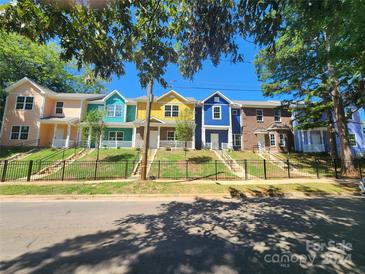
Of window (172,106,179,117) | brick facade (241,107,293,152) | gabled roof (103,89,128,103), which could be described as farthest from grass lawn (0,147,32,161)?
brick facade (241,107,293,152)

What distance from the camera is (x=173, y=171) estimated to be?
1512cm

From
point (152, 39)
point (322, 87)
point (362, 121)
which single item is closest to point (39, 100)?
point (152, 39)

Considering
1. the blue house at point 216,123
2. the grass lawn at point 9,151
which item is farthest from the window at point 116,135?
the blue house at point 216,123

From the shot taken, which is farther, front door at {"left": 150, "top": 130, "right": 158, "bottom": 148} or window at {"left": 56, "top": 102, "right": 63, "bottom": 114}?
window at {"left": 56, "top": 102, "right": 63, "bottom": 114}

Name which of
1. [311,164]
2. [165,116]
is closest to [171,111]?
[165,116]

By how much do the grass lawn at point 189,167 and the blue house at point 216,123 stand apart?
13.6ft

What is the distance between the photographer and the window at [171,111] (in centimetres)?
2572

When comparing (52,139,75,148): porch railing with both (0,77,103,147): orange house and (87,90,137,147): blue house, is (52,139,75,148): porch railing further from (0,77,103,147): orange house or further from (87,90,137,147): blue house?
(87,90,137,147): blue house

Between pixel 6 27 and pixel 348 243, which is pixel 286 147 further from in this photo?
pixel 6 27

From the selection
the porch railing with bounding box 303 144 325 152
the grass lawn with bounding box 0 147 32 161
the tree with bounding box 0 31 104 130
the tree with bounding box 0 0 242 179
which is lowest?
the grass lawn with bounding box 0 147 32 161

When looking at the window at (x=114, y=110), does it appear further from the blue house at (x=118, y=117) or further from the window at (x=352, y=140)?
the window at (x=352, y=140)

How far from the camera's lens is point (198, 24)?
3.91m

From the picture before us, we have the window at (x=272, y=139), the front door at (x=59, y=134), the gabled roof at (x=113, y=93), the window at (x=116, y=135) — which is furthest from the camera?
the gabled roof at (x=113, y=93)

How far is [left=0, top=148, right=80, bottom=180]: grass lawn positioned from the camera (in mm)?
13806
